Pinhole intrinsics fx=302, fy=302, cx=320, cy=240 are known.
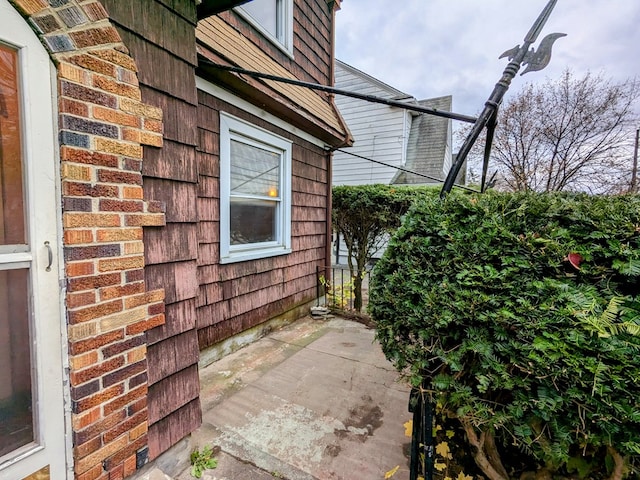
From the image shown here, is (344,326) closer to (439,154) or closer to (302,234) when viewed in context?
(302,234)

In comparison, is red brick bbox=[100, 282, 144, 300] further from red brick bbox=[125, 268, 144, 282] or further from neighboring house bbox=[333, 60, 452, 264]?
neighboring house bbox=[333, 60, 452, 264]

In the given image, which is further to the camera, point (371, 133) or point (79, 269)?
point (371, 133)

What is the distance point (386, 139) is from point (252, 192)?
22.2 ft

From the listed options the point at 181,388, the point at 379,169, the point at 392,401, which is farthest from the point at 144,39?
the point at 379,169

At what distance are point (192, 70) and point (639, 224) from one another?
218 cm

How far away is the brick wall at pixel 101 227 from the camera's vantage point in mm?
1153

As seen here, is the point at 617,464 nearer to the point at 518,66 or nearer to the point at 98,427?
the point at 518,66

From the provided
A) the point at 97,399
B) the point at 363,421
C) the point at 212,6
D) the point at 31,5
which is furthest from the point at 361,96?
the point at 363,421

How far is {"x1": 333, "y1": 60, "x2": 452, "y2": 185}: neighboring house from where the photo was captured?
8977mm

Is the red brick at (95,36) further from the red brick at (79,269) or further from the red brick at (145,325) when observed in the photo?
the red brick at (145,325)

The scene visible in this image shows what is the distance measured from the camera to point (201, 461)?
1.77 m

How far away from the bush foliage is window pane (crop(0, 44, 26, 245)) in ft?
4.99

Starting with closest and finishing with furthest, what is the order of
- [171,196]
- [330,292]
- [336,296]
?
[171,196] → [330,292] → [336,296]

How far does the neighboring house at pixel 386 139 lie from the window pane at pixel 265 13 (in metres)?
5.57
